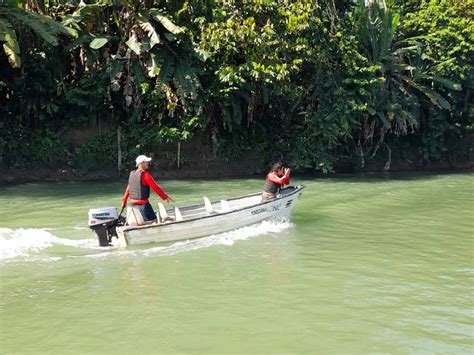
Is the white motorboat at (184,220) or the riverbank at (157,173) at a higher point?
the riverbank at (157,173)

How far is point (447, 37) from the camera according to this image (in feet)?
73.3

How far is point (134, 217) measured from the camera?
9.86m

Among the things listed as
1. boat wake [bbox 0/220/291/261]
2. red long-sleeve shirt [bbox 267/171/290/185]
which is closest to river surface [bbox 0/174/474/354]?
boat wake [bbox 0/220/291/261]

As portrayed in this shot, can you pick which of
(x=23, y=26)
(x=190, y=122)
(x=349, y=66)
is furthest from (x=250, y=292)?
(x=349, y=66)

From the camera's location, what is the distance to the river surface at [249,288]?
5.75 meters

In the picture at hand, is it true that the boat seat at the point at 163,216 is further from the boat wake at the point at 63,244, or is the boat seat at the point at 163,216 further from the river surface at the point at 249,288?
the river surface at the point at 249,288

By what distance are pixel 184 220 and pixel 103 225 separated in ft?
4.91

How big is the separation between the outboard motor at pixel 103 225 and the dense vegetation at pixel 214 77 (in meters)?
7.25

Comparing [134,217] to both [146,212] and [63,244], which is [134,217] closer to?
[146,212]

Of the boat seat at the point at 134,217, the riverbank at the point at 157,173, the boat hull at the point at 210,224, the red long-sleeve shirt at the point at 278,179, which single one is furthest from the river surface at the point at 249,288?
the riverbank at the point at 157,173

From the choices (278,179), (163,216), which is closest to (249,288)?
(163,216)

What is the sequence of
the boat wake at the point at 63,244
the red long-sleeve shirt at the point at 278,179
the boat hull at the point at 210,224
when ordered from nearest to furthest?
the boat wake at the point at 63,244
the boat hull at the point at 210,224
the red long-sleeve shirt at the point at 278,179

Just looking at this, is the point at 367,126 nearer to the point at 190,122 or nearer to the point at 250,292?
the point at 190,122

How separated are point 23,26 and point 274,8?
8.14m
